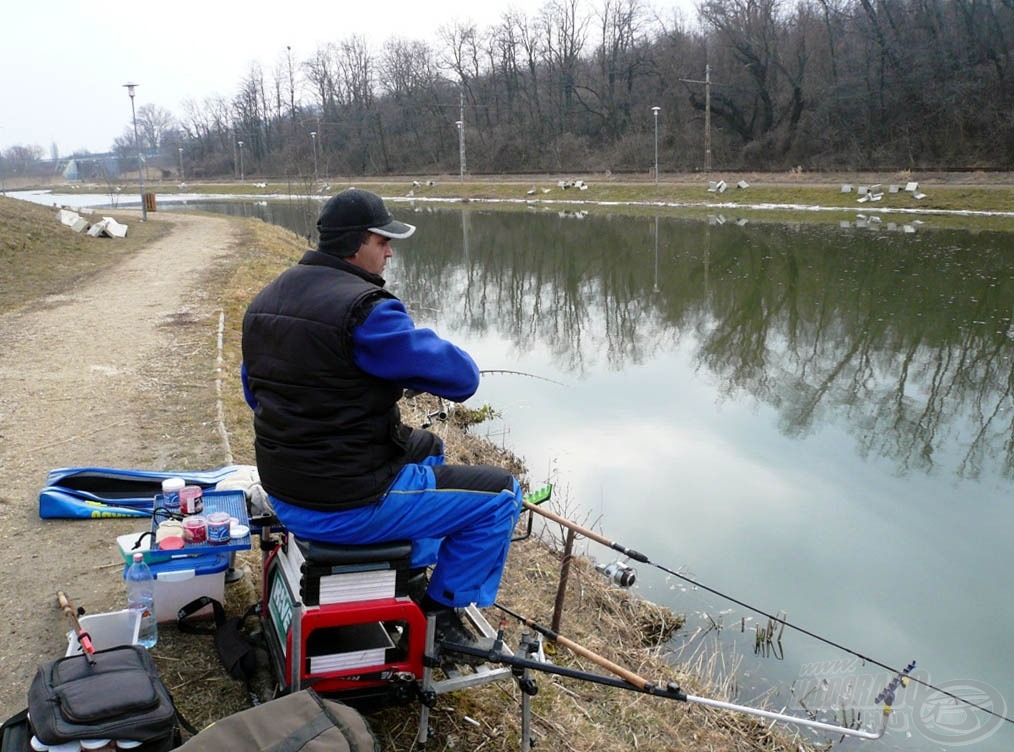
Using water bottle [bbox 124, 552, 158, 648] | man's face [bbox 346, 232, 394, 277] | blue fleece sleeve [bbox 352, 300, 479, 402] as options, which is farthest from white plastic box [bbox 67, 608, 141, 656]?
man's face [bbox 346, 232, 394, 277]

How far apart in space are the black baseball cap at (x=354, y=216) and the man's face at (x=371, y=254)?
27 millimetres

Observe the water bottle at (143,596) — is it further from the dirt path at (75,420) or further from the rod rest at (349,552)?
the rod rest at (349,552)

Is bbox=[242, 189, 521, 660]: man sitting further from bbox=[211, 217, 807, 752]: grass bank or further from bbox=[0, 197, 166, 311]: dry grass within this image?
bbox=[0, 197, 166, 311]: dry grass

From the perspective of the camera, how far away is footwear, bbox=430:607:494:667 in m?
2.90

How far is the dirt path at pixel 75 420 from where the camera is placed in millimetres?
3582

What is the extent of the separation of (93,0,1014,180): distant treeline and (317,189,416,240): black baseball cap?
2739cm

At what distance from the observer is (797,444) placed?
8039 millimetres

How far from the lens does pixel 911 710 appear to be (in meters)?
4.34


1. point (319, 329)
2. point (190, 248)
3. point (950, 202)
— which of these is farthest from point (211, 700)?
point (950, 202)

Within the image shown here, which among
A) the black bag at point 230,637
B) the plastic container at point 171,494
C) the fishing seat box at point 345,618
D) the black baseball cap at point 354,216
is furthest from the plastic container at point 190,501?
the black baseball cap at point 354,216

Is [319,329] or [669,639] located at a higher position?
[319,329]

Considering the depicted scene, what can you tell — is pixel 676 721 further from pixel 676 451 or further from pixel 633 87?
pixel 633 87

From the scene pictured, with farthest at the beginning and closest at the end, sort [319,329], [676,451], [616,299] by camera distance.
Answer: [616,299], [676,451], [319,329]

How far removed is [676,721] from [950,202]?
28.9 meters
